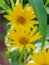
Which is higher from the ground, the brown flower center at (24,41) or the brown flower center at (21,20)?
the brown flower center at (21,20)

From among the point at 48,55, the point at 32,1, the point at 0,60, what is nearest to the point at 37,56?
the point at 48,55

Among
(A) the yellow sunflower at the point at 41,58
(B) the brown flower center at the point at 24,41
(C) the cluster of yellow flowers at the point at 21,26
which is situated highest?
(C) the cluster of yellow flowers at the point at 21,26

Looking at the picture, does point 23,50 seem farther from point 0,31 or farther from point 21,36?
point 0,31
